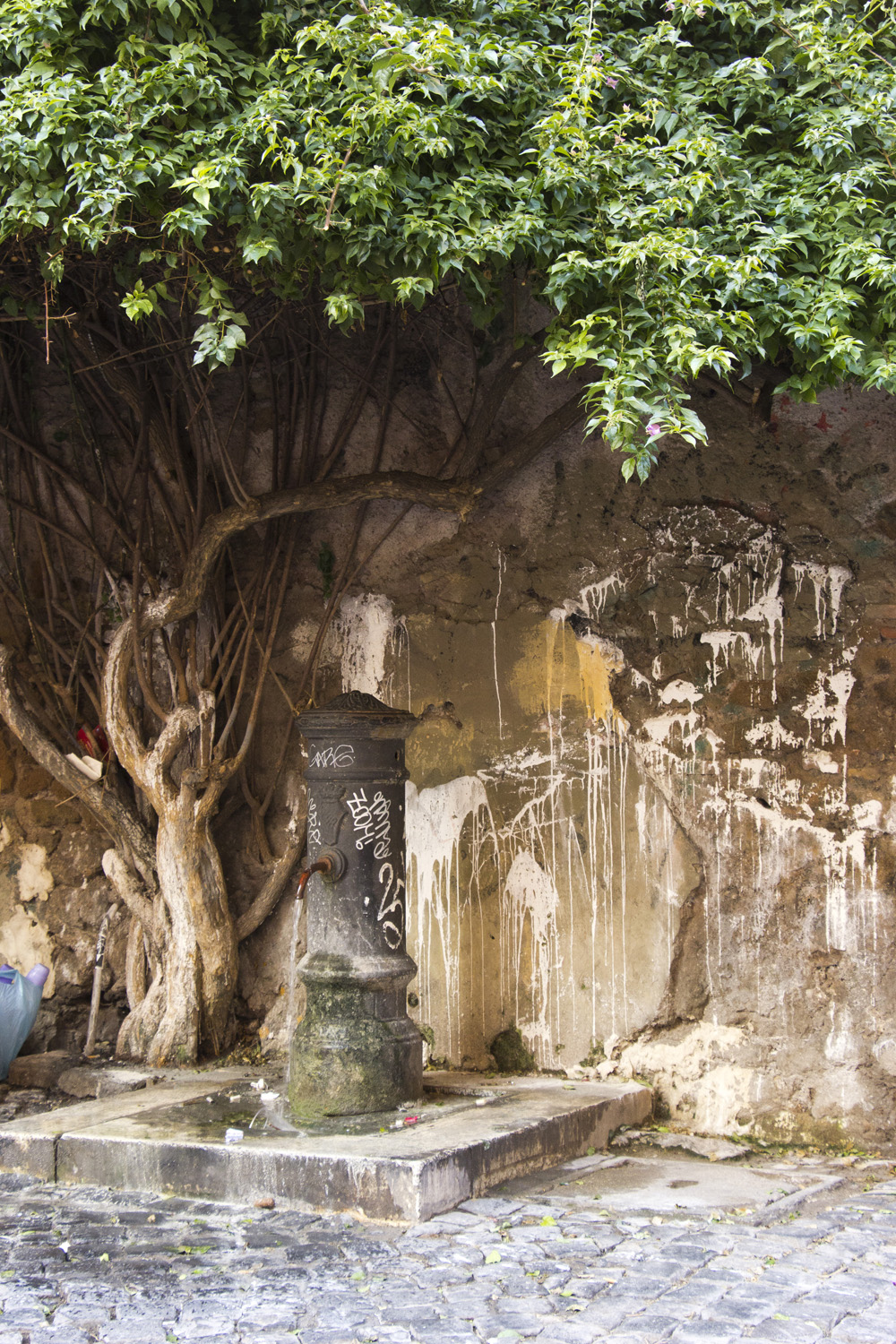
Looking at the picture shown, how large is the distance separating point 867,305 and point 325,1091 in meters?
3.48

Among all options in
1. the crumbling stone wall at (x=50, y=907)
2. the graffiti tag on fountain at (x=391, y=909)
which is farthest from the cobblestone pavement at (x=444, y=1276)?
the crumbling stone wall at (x=50, y=907)

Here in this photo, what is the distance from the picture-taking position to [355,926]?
4.80m

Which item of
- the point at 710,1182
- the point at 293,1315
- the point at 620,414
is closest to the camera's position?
the point at 293,1315

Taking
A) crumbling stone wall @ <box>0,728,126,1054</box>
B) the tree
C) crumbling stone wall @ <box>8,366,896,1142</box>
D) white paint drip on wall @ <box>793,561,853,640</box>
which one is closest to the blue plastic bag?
crumbling stone wall @ <box>0,728,126,1054</box>

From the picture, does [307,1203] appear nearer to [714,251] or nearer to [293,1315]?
[293,1315]

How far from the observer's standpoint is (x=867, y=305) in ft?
14.0

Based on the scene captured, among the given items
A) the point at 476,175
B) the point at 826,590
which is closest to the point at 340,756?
the point at 826,590

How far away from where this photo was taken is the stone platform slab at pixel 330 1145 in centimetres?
403

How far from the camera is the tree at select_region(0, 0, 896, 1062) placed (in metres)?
4.08

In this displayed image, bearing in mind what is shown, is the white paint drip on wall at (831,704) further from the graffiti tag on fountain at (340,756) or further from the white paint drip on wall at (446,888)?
the graffiti tag on fountain at (340,756)

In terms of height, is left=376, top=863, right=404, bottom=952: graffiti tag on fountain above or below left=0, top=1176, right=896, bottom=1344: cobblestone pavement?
above

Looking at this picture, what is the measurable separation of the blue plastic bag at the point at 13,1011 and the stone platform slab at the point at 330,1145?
1137mm

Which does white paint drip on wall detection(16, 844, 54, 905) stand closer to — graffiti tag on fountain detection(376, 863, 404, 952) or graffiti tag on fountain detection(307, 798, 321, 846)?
graffiti tag on fountain detection(307, 798, 321, 846)

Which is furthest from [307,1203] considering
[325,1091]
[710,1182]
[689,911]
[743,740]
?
[743,740]
